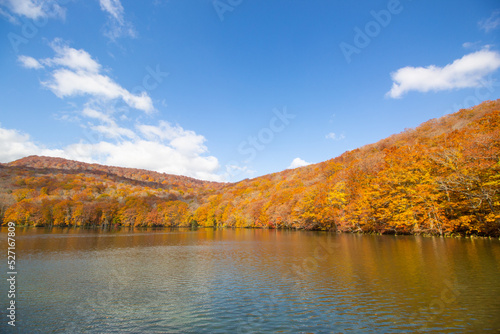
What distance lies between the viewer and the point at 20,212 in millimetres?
99500

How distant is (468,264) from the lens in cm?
1773

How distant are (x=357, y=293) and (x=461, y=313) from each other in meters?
4.11

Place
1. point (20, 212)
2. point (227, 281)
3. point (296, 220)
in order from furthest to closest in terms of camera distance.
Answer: point (20, 212) < point (296, 220) < point (227, 281)

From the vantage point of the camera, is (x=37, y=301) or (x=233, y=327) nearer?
(x=233, y=327)

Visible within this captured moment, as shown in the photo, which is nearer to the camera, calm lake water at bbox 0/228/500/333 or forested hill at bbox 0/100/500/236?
calm lake water at bbox 0/228/500/333

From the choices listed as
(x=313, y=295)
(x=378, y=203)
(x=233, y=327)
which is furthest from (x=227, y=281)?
(x=378, y=203)

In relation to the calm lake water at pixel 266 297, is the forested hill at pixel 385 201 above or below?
above

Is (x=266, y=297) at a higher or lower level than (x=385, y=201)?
lower

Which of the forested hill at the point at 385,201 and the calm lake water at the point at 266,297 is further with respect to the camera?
the forested hill at the point at 385,201

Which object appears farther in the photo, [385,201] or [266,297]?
[385,201]

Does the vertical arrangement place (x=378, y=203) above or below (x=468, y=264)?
above

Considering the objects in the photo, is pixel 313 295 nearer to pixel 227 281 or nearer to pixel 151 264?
pixel 227 281

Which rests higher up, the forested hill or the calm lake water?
the forested hill

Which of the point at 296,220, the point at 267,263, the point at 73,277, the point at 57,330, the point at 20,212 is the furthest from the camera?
the point at 20,212
